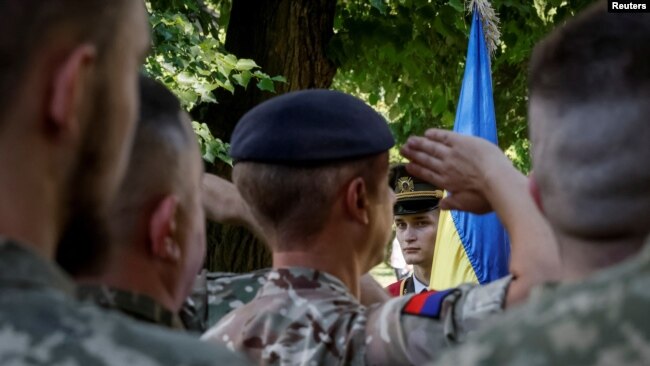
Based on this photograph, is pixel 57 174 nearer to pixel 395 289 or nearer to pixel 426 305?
pixel 426 305

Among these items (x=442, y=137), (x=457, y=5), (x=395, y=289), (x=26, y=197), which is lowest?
(x=395, y=289)

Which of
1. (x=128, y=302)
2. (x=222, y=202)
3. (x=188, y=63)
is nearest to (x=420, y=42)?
(x=188, y=63)

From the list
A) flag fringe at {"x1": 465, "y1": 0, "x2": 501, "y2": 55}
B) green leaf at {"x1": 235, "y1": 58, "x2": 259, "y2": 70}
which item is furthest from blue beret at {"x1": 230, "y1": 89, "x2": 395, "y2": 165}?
flag fringe at {"x1": 465, "y1": 0, "x2": 501, "y2": 55}

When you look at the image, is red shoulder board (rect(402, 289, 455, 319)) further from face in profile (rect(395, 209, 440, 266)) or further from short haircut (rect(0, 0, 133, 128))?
face in profile (rect(395, 209, 440, 266))

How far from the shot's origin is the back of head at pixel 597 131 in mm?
1673

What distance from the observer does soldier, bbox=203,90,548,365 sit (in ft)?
8.81

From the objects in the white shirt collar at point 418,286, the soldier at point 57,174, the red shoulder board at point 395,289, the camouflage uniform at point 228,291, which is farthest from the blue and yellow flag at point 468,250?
the soldier at point 57,174

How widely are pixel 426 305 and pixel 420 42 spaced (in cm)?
592

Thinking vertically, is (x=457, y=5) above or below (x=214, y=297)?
above

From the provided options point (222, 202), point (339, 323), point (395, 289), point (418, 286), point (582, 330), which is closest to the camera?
point (582, 330)

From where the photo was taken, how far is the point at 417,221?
21.5ft

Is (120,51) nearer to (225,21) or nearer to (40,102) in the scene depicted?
(40,102)

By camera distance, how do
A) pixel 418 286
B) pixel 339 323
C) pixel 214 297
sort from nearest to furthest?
pixel 339 323
pixel 214 297
pixel 418 286

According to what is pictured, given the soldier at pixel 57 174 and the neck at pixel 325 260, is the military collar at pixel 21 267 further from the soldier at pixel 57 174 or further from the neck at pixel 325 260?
the neck at pixel 325 260
